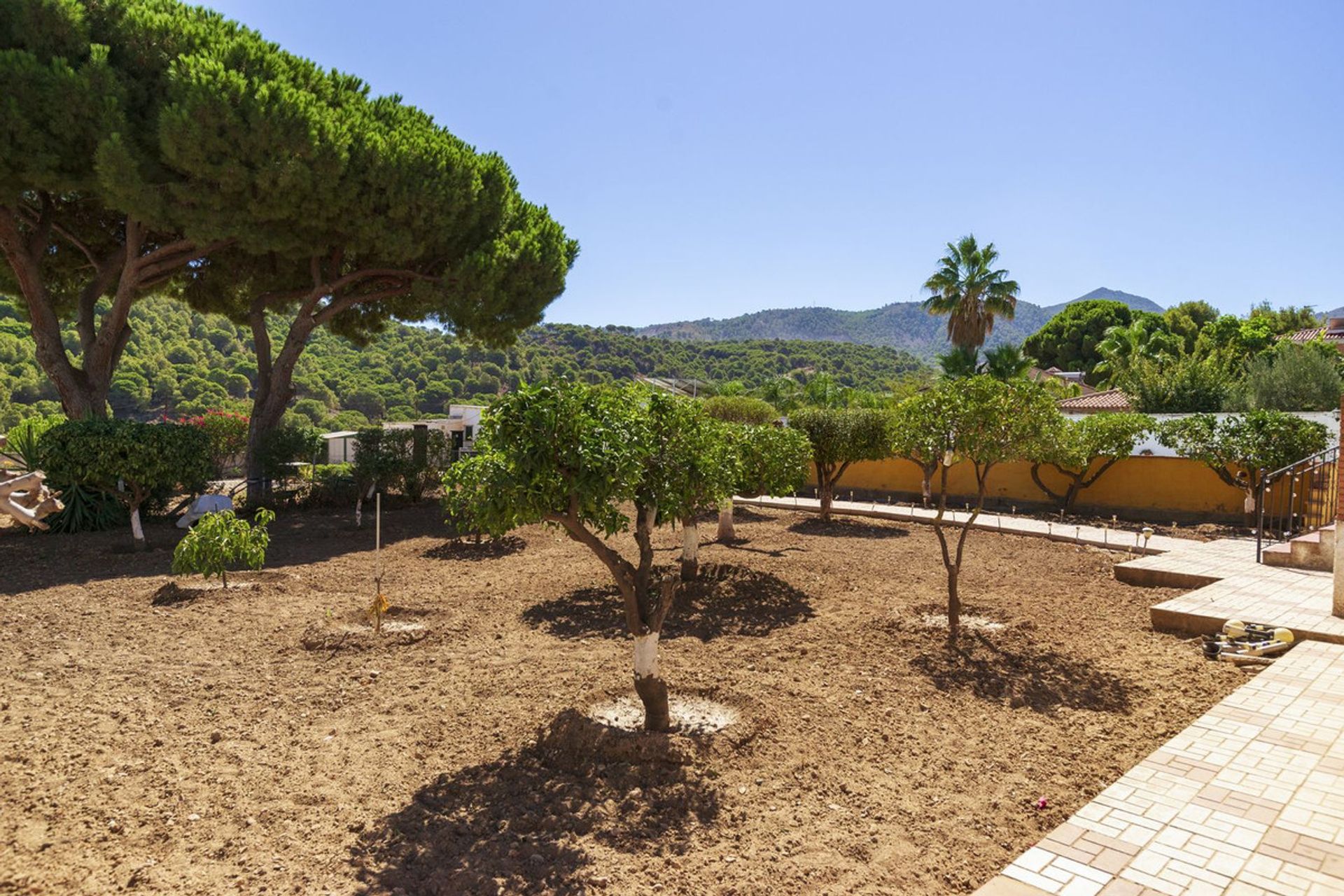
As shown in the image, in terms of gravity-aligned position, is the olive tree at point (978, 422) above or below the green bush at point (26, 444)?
above

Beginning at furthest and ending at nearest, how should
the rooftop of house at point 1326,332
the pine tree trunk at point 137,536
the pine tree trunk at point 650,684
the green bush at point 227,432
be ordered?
1. the rooftop of house at point 1326,332
2. the green bush at point 227,432
3. the pine tree trunk at point 137,536
4. the pine tree trunk at point 650,684

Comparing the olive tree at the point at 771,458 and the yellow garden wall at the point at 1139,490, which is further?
the yellow garden wall at the point at 1139,490

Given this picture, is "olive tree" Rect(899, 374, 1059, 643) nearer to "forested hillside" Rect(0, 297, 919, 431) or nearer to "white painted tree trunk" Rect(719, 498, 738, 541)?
"white painted tree trunk" Rect(719, 498, 738, 541)

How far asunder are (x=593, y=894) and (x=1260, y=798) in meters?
3.52

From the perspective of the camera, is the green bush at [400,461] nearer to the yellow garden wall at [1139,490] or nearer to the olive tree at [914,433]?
the olive tree at [914,433]

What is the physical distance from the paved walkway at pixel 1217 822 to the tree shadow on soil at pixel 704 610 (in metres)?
3.96

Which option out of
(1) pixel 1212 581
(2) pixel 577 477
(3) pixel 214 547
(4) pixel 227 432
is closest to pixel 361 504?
(3) pixel 214 547

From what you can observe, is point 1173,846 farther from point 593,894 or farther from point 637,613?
point 637,613

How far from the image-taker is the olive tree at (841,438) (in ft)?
57.8

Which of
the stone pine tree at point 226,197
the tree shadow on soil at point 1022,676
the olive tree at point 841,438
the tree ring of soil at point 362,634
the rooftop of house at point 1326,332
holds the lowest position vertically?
the tree ring of soil at point 362,634

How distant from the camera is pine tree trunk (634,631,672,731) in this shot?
4.97 m

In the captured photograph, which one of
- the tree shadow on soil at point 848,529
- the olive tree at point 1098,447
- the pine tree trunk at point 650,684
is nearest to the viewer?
the pine tree trunk at point 650,684

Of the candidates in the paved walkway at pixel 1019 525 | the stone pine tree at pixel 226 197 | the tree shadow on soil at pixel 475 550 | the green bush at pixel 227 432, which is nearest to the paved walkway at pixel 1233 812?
Answer: the paved walkway at pixel 1019 525

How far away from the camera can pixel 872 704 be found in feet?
18.6
